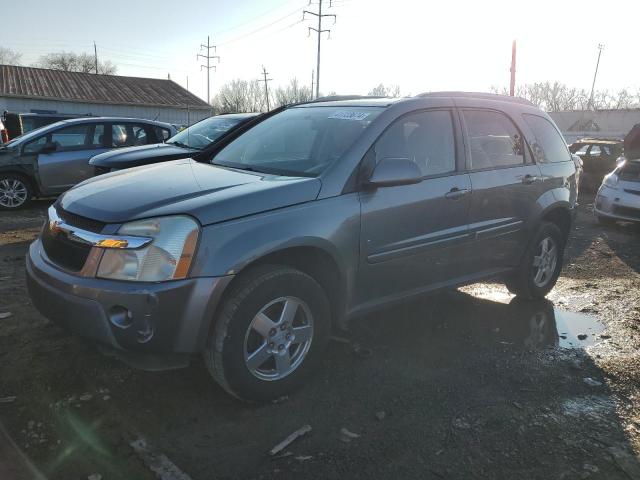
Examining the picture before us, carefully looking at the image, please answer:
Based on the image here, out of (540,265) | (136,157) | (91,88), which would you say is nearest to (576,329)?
(540,265)

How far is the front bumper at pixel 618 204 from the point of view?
8.73 meters

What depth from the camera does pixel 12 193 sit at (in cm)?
902

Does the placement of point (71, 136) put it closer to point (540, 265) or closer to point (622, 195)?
point (540, 265)

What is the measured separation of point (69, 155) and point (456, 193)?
767 centimetres

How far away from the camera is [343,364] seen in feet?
11.9

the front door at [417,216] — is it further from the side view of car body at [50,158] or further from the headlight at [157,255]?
the side view of car body at [50,158]

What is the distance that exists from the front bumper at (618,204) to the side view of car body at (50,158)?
875cm

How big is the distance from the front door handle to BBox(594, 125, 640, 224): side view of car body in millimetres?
6280

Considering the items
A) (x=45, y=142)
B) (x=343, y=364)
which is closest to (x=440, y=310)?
(x=343, y=364)

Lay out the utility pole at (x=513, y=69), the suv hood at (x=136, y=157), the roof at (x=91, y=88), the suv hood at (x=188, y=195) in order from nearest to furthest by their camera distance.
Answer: the suv hood at (x=188, y=195), the suv hood at (x=136, y=157), the utility pole at (x=513, y=69), the roof at (x=91, y=88)

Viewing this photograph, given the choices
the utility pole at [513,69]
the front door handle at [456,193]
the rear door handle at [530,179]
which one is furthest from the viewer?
the utility pole at [513,69]

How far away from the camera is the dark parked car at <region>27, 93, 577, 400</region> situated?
8.71 feet

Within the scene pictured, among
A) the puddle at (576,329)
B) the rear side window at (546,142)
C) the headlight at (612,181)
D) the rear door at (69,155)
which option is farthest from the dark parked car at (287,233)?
the rear door at (69,155)

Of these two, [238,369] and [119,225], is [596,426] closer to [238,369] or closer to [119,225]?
[238,369]
